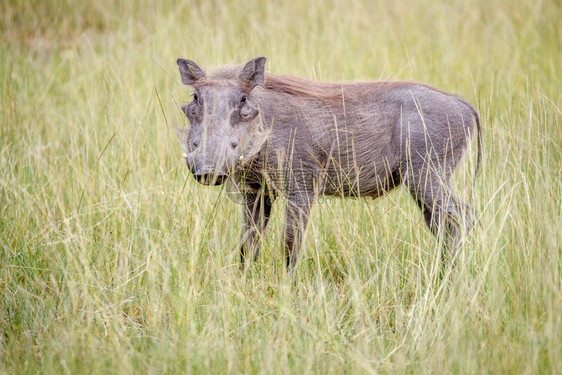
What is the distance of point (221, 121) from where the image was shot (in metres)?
3.37

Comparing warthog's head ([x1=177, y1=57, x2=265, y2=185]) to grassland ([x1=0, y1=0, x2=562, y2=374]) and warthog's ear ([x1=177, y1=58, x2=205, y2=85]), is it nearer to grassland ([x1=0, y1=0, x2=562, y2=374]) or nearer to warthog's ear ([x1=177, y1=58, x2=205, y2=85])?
warthog's ear ([x1=177, y1=58, x2=205, y2=85])

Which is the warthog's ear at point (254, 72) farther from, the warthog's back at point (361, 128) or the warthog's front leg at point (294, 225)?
the warthog's front leg at point (294, 225)

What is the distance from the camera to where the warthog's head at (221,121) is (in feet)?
10.6

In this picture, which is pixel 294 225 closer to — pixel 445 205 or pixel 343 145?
pixel 343 145

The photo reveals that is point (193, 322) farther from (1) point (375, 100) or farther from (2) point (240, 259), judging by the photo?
(1) point (375, 100)

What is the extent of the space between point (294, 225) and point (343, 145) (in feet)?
1.80

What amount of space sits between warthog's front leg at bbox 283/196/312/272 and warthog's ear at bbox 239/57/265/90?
66 centimetres

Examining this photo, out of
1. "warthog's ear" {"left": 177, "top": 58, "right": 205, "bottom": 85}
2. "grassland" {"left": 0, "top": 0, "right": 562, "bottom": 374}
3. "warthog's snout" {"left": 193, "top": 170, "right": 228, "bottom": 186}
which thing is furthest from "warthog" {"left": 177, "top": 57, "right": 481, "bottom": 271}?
"warthog's snout" {"left": 193, "top": 170, "right": 228, "bottom": 186}

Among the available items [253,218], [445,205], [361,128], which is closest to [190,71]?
[253,218]

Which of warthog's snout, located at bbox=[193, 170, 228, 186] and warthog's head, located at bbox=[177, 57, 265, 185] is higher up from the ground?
warthog's head, located at bbox=[177, 57, 265, 185]

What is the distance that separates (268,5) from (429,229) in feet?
13.4

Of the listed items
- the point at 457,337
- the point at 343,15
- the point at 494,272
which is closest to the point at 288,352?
the point at 457,337

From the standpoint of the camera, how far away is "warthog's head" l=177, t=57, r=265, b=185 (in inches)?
128

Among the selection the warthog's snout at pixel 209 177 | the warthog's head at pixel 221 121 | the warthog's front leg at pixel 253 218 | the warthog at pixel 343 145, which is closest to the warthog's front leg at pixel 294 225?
the warthog at pixel 343 145
